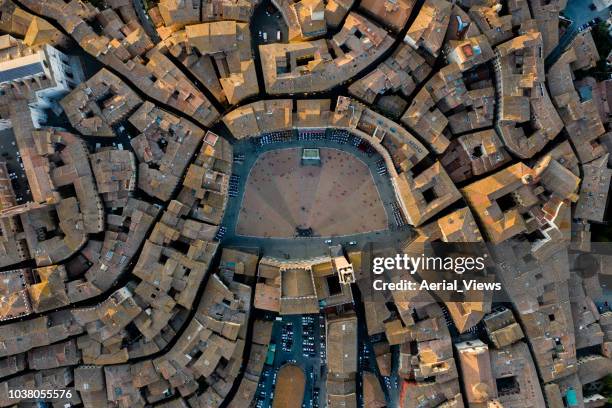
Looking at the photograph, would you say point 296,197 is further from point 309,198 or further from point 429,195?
point 429,195

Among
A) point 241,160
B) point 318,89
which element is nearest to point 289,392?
point 241,160

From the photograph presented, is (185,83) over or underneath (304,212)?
over

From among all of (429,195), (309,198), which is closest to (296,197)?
(309,198)

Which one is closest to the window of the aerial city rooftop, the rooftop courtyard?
the aerial city rooftop

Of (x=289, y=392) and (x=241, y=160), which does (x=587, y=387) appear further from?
(x=241, y=160)

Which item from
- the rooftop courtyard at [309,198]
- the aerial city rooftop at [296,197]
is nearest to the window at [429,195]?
the aerial city rooftop at [296,197]
